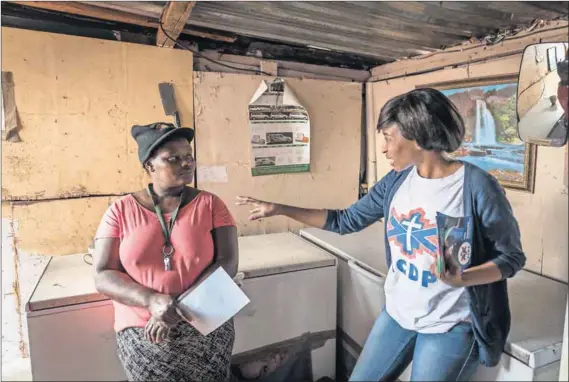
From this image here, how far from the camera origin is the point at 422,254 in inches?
30.7

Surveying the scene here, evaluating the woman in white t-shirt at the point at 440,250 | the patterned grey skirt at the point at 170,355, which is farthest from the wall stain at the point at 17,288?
the woman in white t-shirt at the point at 440,250

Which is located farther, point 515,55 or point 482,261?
point 515,55

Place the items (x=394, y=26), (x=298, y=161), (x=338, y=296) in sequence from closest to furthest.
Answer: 1. (x=394, y=26)
2. (x=338, y=296)
3. (x=298, y=161)

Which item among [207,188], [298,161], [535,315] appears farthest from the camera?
[298,161]

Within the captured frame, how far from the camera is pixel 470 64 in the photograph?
4.58 ft

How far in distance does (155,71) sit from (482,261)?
1.31 meters

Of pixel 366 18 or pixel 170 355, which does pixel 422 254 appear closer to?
pixel 170 355

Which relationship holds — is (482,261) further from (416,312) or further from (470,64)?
(470,64)

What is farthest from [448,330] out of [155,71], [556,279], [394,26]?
[155,71]

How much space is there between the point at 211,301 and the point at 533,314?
0.79 metres

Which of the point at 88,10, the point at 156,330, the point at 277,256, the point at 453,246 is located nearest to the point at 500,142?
the point at 453,246

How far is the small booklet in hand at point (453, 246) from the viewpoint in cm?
66

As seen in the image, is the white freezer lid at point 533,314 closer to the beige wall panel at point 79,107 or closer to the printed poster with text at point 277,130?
the printed poster with text at point 277,130

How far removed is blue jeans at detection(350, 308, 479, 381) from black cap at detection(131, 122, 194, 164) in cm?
67
